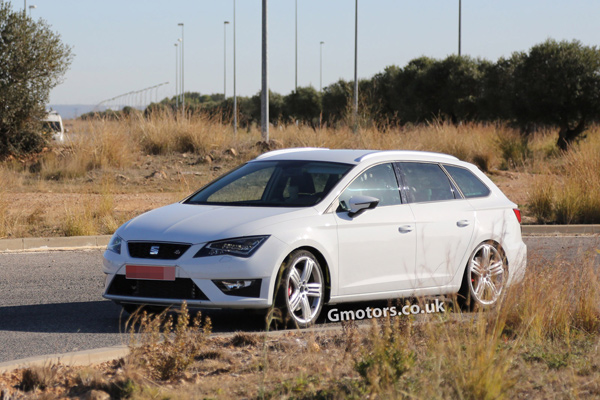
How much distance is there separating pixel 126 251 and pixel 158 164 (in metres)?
16.3

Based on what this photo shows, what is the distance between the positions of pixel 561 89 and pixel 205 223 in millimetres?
27504

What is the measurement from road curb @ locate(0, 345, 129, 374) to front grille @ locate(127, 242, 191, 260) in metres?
1.19

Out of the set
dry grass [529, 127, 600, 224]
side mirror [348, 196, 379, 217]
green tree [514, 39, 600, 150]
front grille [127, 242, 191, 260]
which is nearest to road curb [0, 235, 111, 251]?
front grille [127, 242, 191, 260]

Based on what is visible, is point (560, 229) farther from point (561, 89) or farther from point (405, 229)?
point (561, 89)

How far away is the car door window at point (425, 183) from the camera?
844 cm

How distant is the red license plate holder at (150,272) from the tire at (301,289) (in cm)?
89

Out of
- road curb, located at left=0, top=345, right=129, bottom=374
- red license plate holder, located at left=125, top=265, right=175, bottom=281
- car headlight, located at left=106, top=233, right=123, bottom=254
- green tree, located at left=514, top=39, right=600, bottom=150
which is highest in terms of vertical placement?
green tree, located at left=514, top=39, right=600, bottom=150

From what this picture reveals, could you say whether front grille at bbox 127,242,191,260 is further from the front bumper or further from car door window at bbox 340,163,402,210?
car door window at bbox 340,163,402,210

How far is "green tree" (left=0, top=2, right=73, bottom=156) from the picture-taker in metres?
23.9

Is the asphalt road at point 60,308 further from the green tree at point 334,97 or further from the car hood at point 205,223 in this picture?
the green tree at point 334,97

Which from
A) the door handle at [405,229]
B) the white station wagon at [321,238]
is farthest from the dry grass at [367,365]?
the door handle at [405,229]

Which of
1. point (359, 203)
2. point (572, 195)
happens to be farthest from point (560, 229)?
point (359, 203)

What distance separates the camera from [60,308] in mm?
8539

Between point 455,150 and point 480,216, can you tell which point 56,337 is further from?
point 455,150
